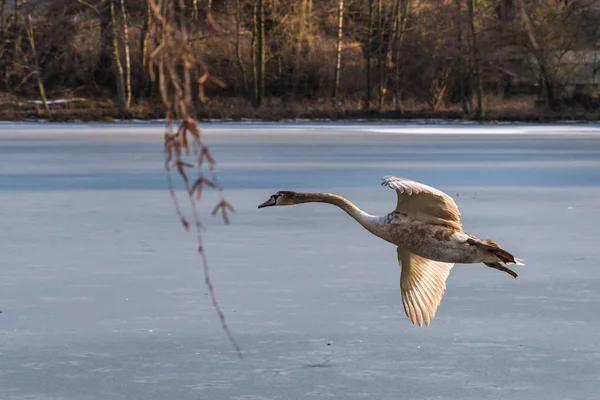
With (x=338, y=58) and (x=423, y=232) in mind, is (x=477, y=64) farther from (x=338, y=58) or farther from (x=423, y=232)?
(x=423, y=232)

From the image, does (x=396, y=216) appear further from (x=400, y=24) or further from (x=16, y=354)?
(x=400, y=24)

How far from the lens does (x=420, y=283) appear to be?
6.22 metres

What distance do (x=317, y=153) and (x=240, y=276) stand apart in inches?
584

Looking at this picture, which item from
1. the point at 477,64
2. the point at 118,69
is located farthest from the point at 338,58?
the point at 118,69

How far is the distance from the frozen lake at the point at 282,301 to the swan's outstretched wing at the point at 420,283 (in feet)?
0.58

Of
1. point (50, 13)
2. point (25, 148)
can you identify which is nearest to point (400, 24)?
point (50, 13)

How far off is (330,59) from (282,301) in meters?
42.4

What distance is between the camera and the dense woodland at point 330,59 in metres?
43.8

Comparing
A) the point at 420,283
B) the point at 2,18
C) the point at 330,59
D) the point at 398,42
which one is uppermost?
the point at 2,18

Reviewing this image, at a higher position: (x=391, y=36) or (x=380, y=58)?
(x=391, y=36)

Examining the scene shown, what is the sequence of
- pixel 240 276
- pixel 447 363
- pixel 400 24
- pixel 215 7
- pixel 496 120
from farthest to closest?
pixel 215 7, pixel 400 24, pixel 496 120, pixel 240 276, pixel 447 363

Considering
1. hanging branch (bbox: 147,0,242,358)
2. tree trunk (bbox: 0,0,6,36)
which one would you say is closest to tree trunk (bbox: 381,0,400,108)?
tree trunk (bbox: 0,0,6,36)

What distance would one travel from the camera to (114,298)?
24.3 ft

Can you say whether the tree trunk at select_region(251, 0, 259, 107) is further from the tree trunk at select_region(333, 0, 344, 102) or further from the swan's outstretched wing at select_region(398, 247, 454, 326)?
the swan's outstretched wing at select_region(398, 247, 454, 326)
